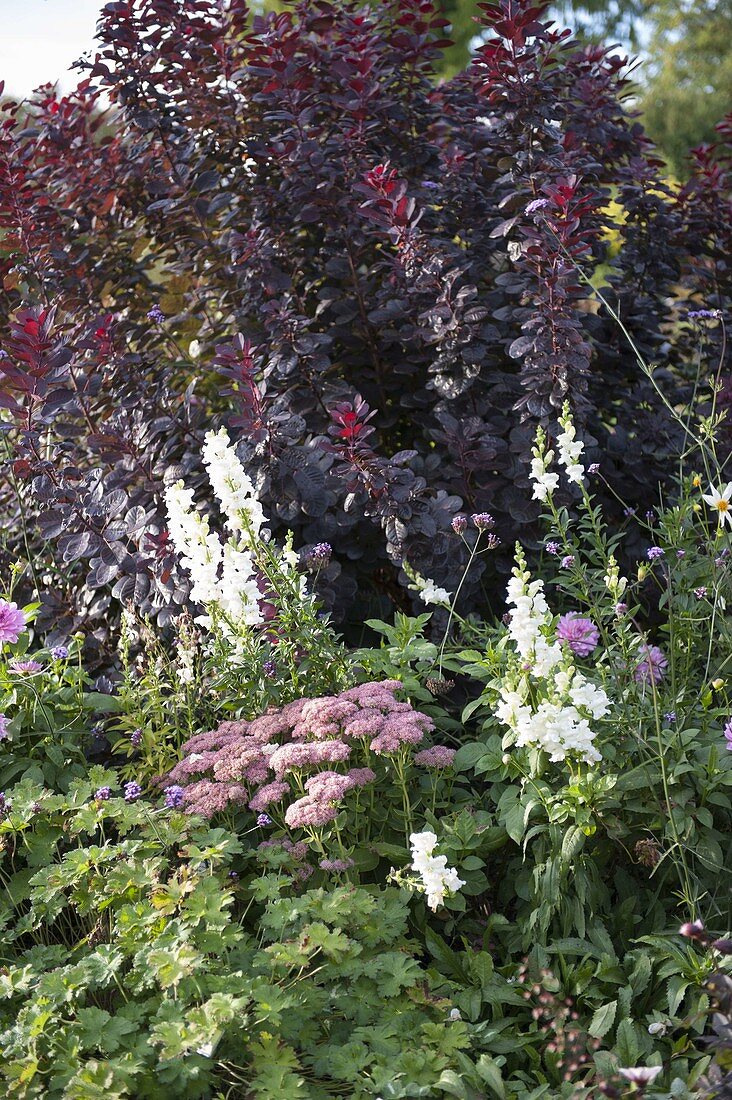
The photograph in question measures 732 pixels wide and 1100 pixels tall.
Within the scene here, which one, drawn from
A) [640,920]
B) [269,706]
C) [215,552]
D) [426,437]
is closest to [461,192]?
[426,437]

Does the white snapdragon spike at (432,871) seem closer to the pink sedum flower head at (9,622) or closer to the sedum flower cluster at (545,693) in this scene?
the sedum flower cluster at (545,693)

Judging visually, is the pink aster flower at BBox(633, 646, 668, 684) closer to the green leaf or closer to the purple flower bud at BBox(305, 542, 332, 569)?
the green leaf

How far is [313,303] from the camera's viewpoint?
152 inches

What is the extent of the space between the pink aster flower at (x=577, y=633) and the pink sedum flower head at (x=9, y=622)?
52.9 inches

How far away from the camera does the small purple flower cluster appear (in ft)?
7.34

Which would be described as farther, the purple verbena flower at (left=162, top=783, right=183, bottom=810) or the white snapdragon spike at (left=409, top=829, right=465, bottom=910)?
the purple verbena flower at (left=162, top=783, right=183, bottom=810)

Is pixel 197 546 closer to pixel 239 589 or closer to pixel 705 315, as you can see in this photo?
pixel 239 589

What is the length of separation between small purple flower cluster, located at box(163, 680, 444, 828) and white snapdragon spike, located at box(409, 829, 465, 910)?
0.19 meters

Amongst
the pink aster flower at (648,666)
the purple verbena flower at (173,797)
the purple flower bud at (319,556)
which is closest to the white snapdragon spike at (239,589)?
the purple flower bud at (319,556)

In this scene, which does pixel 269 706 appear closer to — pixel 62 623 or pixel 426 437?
pixel 62 623

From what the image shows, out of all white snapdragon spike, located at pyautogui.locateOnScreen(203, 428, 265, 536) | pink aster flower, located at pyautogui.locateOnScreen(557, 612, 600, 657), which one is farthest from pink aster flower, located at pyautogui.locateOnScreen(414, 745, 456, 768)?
white snapdragon spike, located at pyautogui.locateOnScreen(203, 428, 265, 536)

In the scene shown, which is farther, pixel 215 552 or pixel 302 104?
pixel 302 104

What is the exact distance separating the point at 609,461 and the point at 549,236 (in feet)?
2.94

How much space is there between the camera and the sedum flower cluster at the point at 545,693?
7.00 ft
